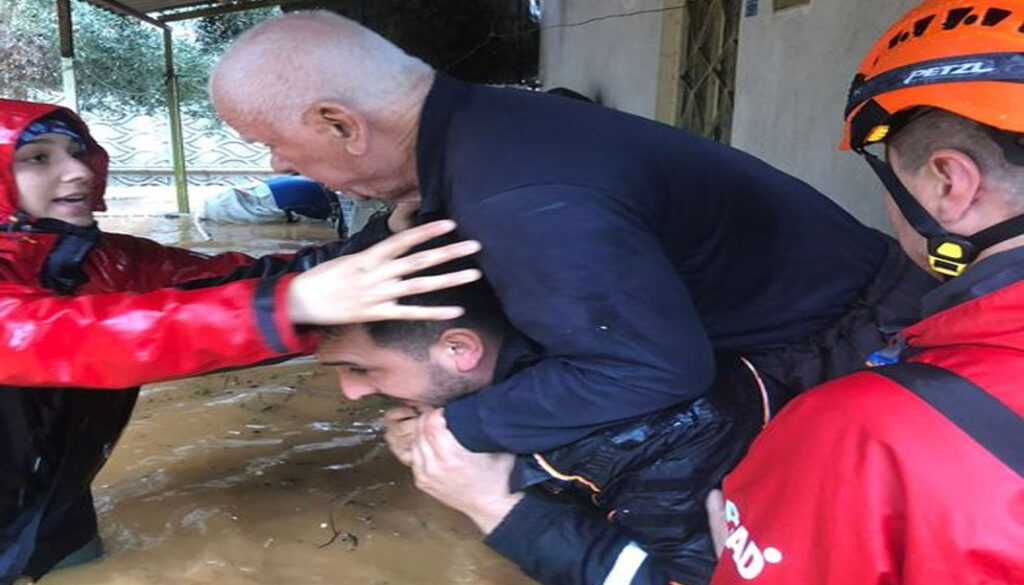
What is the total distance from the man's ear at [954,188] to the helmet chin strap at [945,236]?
0.04 feet

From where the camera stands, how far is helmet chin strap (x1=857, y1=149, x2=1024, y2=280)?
1110 millimetres

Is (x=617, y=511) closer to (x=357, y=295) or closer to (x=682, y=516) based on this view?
(x=682, y=516)

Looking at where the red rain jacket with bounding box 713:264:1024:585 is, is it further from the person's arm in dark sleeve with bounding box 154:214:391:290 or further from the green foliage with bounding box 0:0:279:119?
the green foliage with bounding box 0:0:279:119

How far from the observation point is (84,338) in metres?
1.75

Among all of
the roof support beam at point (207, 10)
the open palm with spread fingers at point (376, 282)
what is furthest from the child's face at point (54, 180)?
the roof support beam at point (207, 10)

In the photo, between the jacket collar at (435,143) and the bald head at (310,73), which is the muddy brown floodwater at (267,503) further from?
the bald head at (310,73)

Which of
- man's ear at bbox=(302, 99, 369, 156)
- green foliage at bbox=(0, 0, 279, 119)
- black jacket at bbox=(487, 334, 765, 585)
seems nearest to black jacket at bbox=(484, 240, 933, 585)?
black jacket at bbox=(487, 334, 765, 585)

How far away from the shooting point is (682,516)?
1.80m

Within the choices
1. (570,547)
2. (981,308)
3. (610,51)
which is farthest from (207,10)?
(981,308)

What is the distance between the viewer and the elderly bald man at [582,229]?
1.54 metres

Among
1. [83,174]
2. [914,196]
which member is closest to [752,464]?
[914,196]

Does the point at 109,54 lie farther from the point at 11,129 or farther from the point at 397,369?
the point at 397,369

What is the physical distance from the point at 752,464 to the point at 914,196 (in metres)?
0.43

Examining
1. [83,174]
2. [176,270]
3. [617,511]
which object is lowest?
[617,511]
